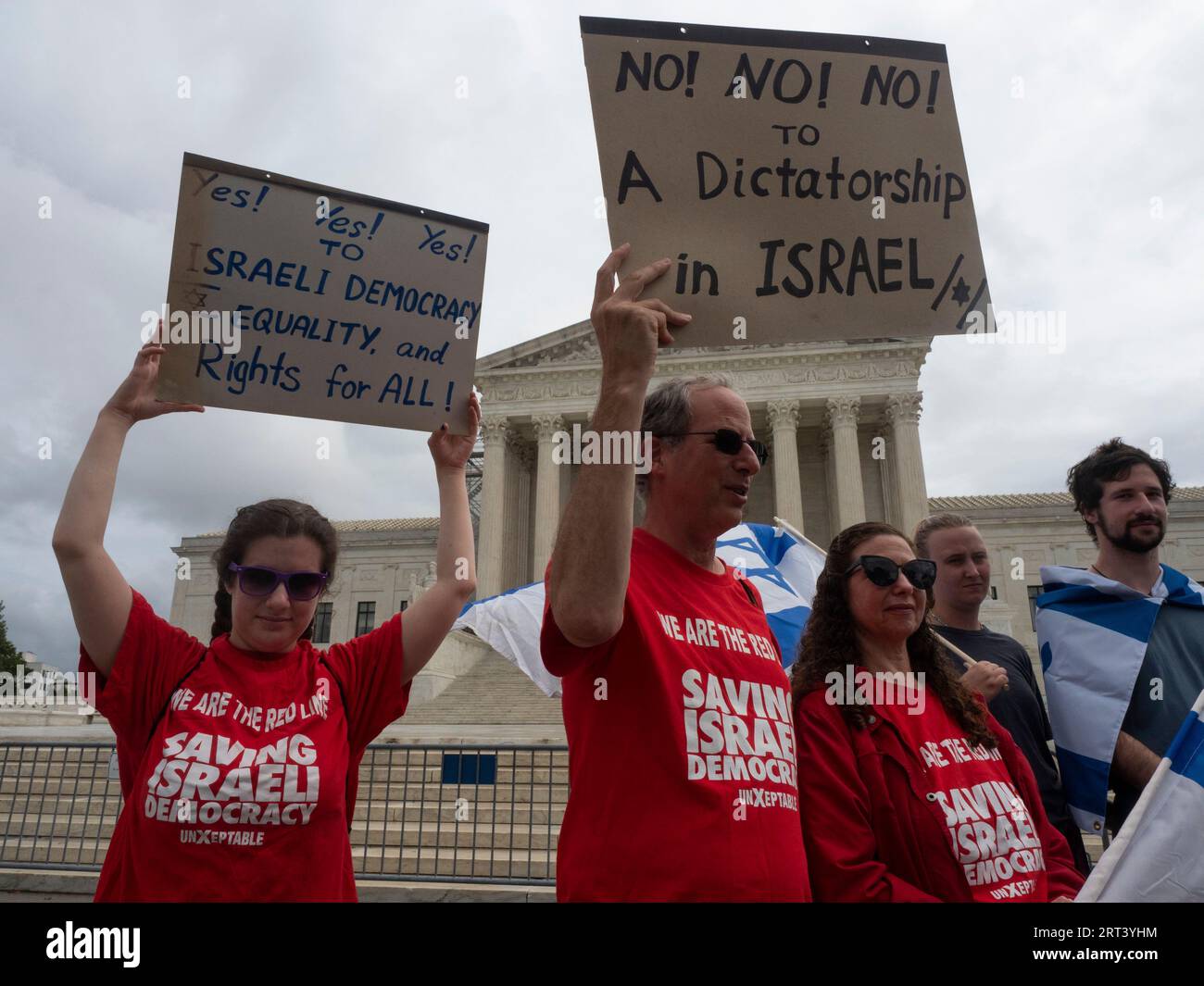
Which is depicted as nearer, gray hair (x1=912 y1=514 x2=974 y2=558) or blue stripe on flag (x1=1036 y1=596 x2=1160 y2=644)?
blue stripe on flag (x1=1036 y1=596 x2=1160 y2=644)

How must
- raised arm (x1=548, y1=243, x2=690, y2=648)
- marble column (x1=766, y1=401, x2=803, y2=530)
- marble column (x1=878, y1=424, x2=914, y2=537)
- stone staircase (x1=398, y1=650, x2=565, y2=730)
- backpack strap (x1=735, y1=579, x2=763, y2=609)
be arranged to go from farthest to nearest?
1. marble column (x1=878, y1=424, x2=914, y2=537)
2. marble column (x1=766, y1=401, x2=803, y2=530)
3. stone staircase (x1=398, y1=650, x2=565, y2=730)
4. backpack strap (x1=735, y1=579, x2=763, y2=609)
5. raised arm (x1=548, y1=243, x2=690, y2=648)

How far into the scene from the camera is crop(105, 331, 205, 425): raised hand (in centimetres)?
245

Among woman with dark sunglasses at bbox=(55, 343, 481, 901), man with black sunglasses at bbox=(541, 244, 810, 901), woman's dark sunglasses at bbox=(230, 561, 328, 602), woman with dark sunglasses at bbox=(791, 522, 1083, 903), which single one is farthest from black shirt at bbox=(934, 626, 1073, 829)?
woman's dark sunglasses at bbox=(230, 561, 328, 602)

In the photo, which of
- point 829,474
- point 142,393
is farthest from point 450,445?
point 829,474

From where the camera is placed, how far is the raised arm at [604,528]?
67.1 inches

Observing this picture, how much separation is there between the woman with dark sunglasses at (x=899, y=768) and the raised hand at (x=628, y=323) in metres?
1.25

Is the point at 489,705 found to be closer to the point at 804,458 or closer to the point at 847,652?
the point at 847,652

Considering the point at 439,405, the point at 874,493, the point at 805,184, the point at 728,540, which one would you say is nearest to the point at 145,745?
the point at 439,405

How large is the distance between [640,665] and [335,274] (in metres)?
1.94

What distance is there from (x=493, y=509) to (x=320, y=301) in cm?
3339

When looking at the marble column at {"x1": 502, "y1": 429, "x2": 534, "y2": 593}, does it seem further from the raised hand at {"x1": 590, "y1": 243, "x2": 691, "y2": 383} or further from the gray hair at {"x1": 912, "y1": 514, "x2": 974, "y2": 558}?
the raised hand at {"x1": 590, "y1": 243, "x2": 691, "y2": 383}

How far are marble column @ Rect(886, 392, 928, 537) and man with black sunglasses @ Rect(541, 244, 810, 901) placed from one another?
32.4m

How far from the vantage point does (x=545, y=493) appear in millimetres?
35281
